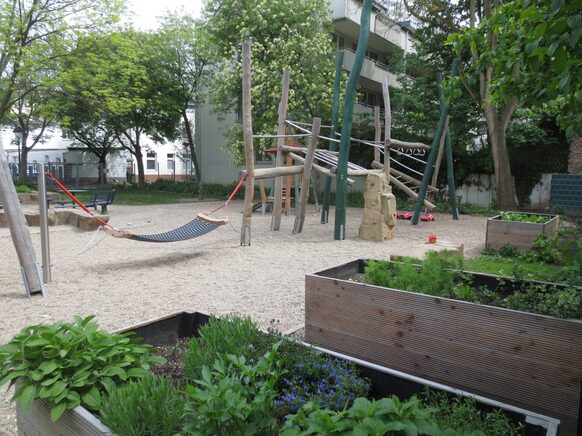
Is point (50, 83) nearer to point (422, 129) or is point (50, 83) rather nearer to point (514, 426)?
point (422, 129)

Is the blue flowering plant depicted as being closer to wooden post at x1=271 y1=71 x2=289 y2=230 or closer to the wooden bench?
wooden post at x1=271 y1=71 x2=289 y2=230

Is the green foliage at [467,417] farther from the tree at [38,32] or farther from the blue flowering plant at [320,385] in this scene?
the tree at [38,32]

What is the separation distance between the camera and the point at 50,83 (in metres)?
14.7

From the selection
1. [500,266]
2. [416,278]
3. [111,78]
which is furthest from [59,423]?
[111,78]

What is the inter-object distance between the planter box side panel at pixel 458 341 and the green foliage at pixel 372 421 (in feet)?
3.79

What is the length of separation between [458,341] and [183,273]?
14.4 ft

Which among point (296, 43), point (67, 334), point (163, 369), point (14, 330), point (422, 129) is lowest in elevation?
point (14, 330)

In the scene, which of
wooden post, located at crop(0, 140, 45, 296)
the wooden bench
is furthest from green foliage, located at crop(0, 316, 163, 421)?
the wooden bench

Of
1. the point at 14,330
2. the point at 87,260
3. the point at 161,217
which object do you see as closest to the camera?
the point at 14,330

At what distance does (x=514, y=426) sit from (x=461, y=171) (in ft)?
A: 53.9

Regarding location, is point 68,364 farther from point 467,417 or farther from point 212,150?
point 212,150

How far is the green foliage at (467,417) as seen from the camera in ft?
5.38

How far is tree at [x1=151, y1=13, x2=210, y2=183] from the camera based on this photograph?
21875mm

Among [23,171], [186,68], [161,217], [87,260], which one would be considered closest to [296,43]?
[161,217]
